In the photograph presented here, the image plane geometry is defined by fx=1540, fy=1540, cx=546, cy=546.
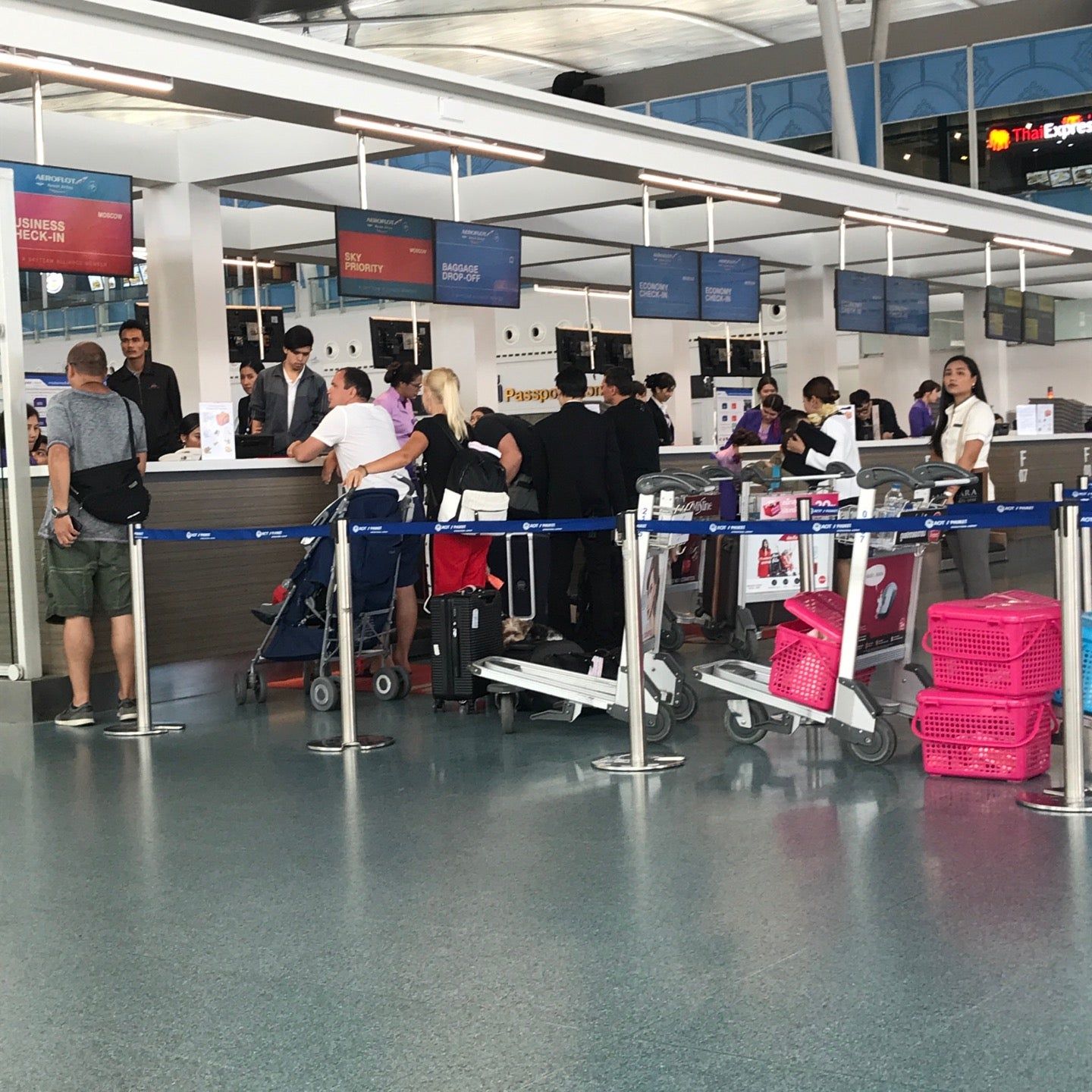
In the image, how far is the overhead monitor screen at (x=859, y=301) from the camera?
1410cm

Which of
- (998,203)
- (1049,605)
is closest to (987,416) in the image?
(1049,605)

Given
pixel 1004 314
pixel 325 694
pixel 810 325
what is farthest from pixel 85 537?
pixel 1004 314

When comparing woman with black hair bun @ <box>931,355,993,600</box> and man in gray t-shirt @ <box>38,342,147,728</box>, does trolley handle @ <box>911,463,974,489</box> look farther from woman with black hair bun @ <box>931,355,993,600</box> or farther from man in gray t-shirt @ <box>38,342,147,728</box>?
man in gray t-shirt @ <box>38,342,147,728</box>

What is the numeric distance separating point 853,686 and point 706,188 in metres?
5.77

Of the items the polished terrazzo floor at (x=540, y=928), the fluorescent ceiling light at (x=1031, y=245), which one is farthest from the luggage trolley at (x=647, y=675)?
the fluorescent ceiling light at (x=1031, y=245)

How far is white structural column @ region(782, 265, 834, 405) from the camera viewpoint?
17.7 m

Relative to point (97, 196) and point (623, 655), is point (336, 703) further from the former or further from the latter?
point (97, 196)

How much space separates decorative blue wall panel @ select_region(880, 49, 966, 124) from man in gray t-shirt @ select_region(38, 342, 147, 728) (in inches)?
558

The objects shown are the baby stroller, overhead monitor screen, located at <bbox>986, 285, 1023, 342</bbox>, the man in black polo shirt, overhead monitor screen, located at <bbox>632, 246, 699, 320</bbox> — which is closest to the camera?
the baby stroller

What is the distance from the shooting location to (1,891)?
13.5 ft

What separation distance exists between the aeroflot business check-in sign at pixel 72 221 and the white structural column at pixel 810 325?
10.2 meters

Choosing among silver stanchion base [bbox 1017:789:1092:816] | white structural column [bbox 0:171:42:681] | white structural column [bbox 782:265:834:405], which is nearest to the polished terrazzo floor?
silver stanchion base [bbox 1017:789:1092:816]

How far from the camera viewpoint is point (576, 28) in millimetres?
18781

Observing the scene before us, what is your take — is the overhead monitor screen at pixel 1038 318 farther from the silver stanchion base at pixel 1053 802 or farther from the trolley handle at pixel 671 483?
the silver stanchion base at pixel 1053 802
